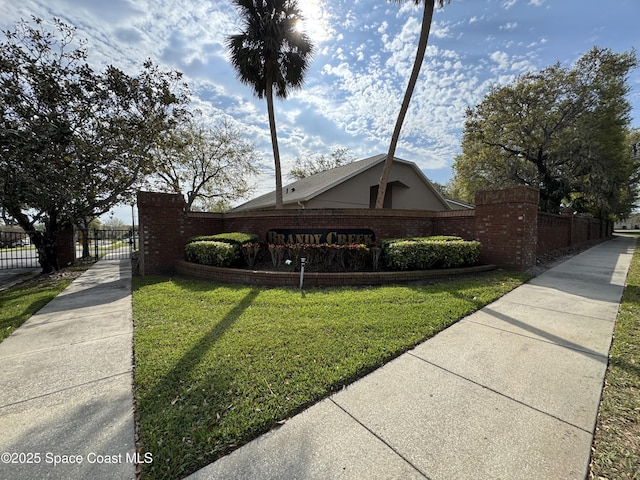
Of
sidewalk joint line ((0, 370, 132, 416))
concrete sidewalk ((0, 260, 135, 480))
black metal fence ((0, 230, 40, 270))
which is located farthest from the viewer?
black metal fence ((0, 230, 40, 270))

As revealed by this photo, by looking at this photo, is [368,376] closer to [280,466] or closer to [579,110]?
[280,466]

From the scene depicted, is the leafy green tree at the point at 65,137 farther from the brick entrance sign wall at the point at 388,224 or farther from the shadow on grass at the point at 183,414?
the shadow on grass at the point at 183,414

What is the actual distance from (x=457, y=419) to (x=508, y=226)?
715 centimetres

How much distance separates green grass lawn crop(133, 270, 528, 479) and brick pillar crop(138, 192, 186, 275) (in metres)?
3.18

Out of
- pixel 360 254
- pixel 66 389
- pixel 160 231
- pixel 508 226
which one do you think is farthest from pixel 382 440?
pixel 160 231

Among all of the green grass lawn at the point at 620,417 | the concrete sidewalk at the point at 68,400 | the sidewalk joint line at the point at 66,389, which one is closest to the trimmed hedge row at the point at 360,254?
the concrete sidewalk at the point at 68,400

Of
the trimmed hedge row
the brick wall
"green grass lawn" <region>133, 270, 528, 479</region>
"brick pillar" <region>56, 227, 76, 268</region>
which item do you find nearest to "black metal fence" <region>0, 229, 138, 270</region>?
"brick pillar" <region>56, 227, 76, 268</region>

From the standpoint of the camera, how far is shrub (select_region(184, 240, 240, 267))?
7.56m

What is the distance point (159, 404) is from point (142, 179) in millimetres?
14204

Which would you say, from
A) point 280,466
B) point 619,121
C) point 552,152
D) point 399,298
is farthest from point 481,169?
point 280,466

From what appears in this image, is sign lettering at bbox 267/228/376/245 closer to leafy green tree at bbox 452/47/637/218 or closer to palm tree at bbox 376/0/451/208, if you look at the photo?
palm tree at bbox 376/0/451/208

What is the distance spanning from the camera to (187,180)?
23828 mm

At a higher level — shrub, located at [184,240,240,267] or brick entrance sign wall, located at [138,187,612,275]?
brick entrance sign wall, located at [138,187,612,275]

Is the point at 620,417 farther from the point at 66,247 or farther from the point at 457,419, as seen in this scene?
the point at 66,247
